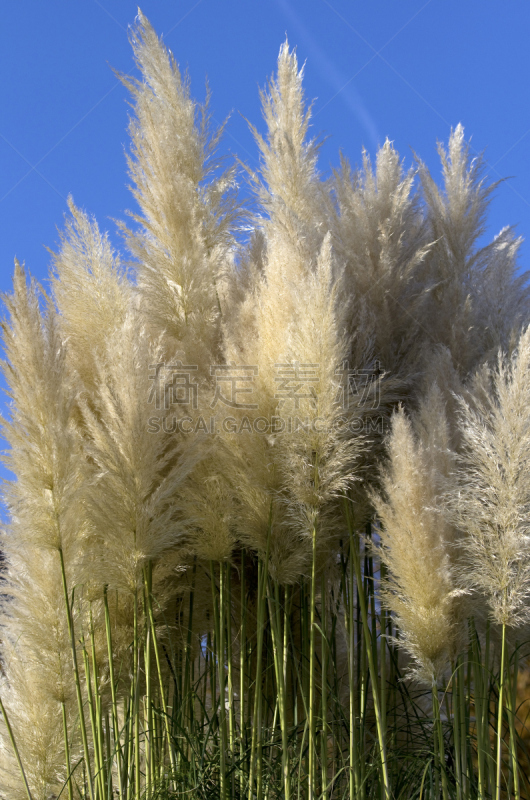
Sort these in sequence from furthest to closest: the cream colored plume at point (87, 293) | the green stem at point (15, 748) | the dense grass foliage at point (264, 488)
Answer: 1. the cream colored plume at point (87, 293)
2. the green stem at point (15, 748)
3. the dense grass foliage at point (264, 488)

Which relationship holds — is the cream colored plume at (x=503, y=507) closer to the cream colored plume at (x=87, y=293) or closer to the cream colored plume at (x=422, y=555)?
the cream colored plume at (x=422, y=555)

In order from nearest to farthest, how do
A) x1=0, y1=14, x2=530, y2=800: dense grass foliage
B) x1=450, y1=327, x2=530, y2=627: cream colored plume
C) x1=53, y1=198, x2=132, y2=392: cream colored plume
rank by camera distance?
x1=450, y1=327, x2=530, y2=627: cream colored plume < x1=0, y1=14, x2=530, y2=800: dense grass foliage < x1=53, y1=198, x2=132, y2=392: cream colored plume

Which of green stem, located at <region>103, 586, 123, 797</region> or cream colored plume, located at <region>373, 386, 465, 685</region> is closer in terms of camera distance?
cream colored plume, located at <region>373, 386, 465, 685</region>

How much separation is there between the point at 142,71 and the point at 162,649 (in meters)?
2.32

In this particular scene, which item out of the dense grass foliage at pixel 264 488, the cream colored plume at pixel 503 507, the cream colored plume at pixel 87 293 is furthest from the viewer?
the cream colored plume at pixel 87 293

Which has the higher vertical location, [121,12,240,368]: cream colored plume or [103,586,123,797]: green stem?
[121,12,240,368]: cream colored plume

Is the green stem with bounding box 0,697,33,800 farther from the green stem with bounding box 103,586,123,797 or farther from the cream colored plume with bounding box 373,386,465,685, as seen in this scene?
the cream colored plume with bounding box 373,386,465,685

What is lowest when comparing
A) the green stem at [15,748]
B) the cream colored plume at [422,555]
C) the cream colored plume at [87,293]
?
the green stem at [15,748]

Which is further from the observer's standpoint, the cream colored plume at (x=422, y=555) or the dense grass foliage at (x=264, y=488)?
the dense grass foliage at (x=264, y=488)

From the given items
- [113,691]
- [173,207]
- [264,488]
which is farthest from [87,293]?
[113,691]

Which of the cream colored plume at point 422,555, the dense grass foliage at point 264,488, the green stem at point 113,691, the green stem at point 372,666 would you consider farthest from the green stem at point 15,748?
the cream colored plume at point 422,555

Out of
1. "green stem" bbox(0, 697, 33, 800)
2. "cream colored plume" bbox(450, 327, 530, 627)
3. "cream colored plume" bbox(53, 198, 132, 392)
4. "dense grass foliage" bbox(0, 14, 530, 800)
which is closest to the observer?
"cream colored plume" bbox(450, 327, 530, 627)

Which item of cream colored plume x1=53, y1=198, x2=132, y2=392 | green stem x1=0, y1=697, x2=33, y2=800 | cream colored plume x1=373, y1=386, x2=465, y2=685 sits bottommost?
green stem x1=0, y1=697, x2=33, y2=800

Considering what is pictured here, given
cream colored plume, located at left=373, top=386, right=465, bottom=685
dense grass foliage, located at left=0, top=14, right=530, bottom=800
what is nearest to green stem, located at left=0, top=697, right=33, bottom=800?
dense grass foliage, located at left=0, top=14, right=530, bottom=800
